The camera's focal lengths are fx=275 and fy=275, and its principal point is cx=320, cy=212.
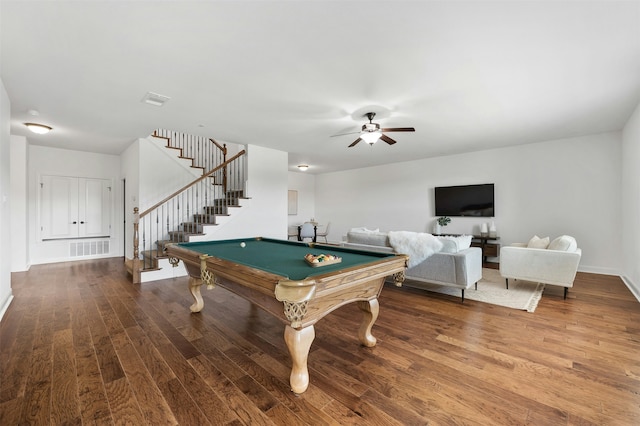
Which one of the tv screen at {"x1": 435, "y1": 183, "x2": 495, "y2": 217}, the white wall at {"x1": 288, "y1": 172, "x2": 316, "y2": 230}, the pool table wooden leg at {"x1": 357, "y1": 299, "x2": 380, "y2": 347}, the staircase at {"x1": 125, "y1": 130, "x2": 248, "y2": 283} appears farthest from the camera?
the white wall at {"x1": 288, "y1": 172, "x2": 316, "y2": 230}

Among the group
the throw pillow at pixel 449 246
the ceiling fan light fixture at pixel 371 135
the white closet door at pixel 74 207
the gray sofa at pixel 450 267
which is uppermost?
the ceiling fan light fixture at pixel 371 135

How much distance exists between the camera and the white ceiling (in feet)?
6.48

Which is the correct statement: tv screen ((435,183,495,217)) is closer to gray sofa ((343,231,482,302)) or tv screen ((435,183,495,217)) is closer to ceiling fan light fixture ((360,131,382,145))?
gray sofa ((343,231,482,302))

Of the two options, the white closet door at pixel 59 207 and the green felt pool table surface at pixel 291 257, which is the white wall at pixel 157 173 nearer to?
the white closet door at pixel 59 207

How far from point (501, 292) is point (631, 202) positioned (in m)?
2.41

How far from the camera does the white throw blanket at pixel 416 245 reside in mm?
3711

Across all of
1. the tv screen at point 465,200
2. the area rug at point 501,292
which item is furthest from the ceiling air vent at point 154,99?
the tv screen at point 465,200

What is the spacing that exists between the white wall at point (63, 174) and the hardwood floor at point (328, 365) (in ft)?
11.7

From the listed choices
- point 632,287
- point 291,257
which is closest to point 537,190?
point 632,287

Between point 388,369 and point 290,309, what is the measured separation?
1.00 meters

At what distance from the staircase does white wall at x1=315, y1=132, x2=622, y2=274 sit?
442 cm

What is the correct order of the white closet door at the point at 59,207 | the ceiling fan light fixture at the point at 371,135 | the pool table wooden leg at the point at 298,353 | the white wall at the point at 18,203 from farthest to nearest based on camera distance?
the white closet door at the point at 59,207
the white wall at the point at 18,203
the ceiling fan light fixture at the point at 371,135
the pool table wooden leg at the point at 298,353

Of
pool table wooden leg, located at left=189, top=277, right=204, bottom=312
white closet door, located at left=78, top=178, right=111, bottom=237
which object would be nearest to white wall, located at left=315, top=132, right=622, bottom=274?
pool table wooden leg, located at left=189, top=277, right=204, bottom=312

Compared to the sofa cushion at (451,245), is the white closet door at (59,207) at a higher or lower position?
higher
